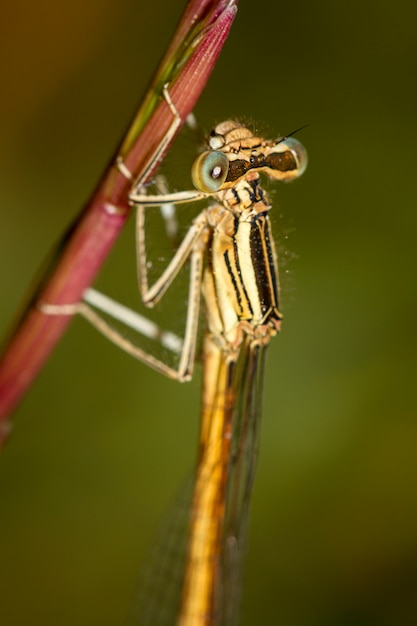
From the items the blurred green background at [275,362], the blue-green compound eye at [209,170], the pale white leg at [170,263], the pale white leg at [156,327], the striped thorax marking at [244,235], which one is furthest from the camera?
the blurred green background at [275,362]

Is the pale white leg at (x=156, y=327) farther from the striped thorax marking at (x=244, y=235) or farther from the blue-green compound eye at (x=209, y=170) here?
the blue-green compound eye at (x=209, y=170)

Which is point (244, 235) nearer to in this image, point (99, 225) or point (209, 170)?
point (209, 170)

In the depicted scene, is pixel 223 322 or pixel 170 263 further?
pixel 223 322

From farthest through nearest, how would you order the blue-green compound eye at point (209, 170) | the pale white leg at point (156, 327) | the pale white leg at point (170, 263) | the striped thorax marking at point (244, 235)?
the pale white leg at point (156, 327) < the pale white leg at point (170, 263) < the striped thorax marking at point (244, 235) < the blue-green compound eye at point (209, 170)

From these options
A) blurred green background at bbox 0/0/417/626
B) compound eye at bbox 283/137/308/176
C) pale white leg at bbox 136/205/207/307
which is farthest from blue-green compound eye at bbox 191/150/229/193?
blurred green background at bbox 0/0/417/626

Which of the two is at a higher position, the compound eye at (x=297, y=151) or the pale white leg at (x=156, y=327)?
the compound eye at (x=297, y=151)

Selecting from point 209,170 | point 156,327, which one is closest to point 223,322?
point 156,327

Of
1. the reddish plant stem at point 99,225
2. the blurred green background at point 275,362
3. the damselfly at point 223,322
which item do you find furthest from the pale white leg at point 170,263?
the blurred green background at point 275,362

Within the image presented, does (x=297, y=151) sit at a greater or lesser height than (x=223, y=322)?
greater

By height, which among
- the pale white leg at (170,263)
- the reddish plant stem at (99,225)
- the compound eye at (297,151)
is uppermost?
the compound eye at (297,151)
